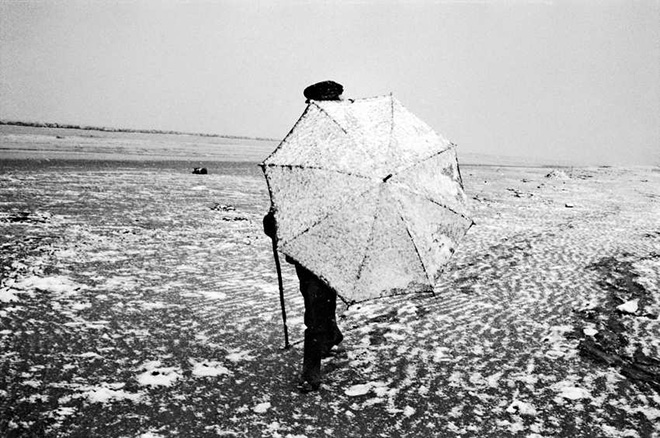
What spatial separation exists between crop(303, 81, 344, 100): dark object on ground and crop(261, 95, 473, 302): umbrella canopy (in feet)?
1.15

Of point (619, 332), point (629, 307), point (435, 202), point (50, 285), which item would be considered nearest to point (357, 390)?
point (435, 202)

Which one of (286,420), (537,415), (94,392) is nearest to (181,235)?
(94,392)

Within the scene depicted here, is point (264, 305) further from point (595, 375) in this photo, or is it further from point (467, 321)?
point (595, 375)

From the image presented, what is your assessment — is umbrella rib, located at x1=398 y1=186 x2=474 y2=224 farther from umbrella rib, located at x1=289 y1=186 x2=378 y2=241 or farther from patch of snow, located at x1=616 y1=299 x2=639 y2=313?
patch of snow, located at x1=616 y1=299 x2=639 y2=313

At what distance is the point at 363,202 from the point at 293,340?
8.69 feet

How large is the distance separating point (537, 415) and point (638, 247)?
309 inches

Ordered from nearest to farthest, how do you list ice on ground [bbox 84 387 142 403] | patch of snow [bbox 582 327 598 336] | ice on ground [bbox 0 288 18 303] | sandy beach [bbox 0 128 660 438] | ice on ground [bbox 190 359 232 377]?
sandy beach [bbox 0 128 660 438] < ice on ground [bbox 84 387 142 403] < ice on ground [bbox 190 359 232 377] < patch of snow [bbox 582 327 598 336] < ice on ground [bbox 0 288 18 303]

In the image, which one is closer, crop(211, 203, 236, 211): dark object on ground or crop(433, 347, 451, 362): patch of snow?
crop(433, 347, 451, 362): patch of snow

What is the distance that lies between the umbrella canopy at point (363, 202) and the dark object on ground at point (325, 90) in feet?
1.15

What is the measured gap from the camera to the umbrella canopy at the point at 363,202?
3352mm

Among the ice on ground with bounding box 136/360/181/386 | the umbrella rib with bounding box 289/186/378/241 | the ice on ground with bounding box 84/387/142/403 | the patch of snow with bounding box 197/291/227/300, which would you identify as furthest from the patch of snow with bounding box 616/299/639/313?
the ice on ground with bounding box 84/387/142/403

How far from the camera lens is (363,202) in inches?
131

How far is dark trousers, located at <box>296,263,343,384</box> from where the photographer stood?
4.07m

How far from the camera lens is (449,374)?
15.2ft
